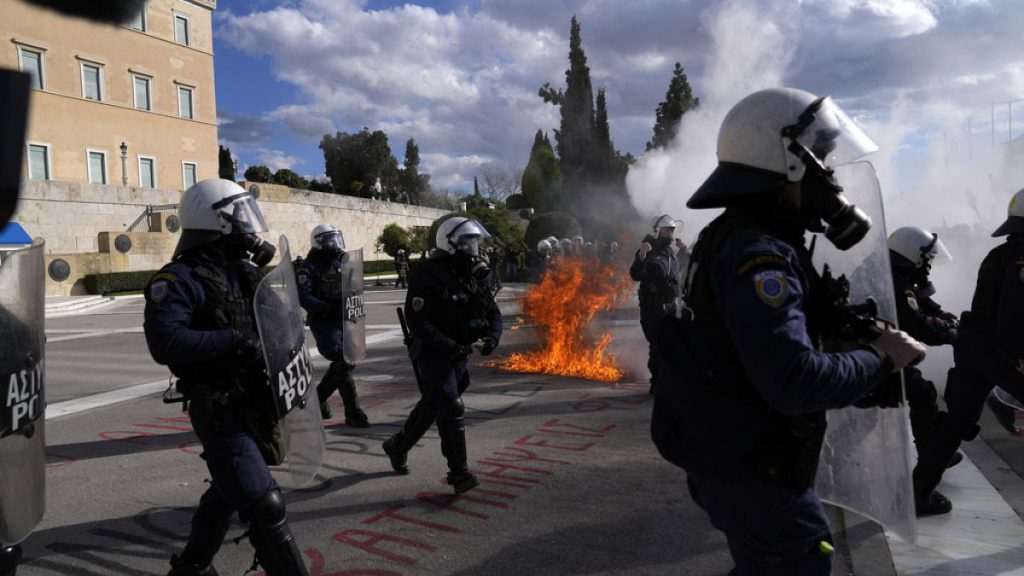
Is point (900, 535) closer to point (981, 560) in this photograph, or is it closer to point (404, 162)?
point (981, 560)

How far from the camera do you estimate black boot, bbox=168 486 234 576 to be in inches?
110

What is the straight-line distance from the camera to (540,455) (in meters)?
5.11

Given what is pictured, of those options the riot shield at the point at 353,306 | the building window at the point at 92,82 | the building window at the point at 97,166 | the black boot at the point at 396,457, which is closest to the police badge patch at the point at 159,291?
the black boot at the point at 396,457

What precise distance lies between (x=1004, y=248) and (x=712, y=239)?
270cm

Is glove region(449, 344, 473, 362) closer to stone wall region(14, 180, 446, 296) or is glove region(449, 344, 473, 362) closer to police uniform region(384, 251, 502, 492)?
police uniform region(384, 251, 502, 492)

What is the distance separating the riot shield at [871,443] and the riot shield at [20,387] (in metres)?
2.51

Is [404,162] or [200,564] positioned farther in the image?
[404,162]

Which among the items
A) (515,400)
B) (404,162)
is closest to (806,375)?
(515,400)

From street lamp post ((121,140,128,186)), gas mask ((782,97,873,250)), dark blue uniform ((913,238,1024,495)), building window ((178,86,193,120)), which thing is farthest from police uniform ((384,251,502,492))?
building window ((178,86,193,120))

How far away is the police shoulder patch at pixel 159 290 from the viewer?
2727mm

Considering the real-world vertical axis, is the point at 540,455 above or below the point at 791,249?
below

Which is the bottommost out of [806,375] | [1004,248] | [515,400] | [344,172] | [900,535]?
[515,400]

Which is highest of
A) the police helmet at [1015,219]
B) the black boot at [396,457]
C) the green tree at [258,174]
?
the green tree at [258,174]

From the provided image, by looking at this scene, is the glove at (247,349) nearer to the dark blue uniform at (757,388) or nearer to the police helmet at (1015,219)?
the dark blue uniform at (757,388)
